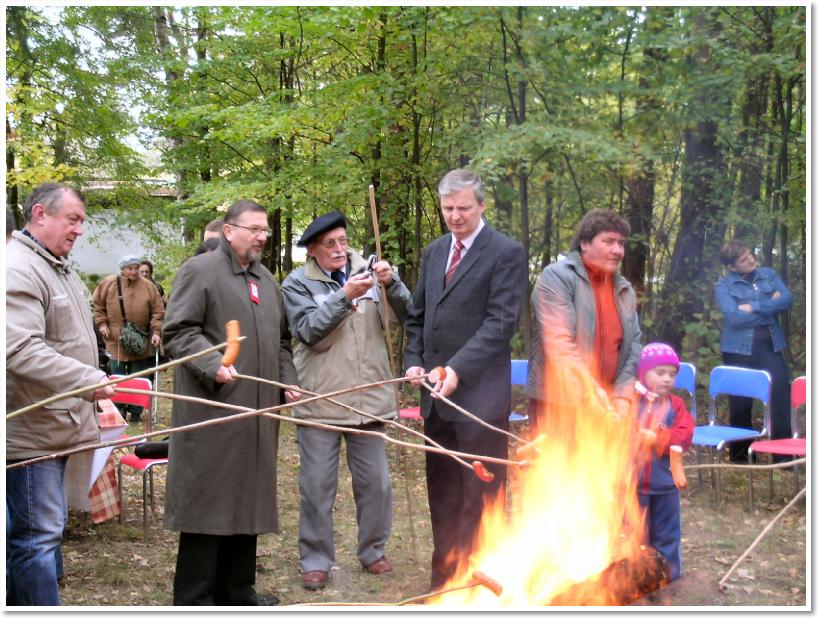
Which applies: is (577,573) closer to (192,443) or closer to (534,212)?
(192,443)

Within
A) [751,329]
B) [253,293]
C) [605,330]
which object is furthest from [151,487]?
[751,329]

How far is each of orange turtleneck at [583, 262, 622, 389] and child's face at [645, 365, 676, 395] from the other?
0.17m

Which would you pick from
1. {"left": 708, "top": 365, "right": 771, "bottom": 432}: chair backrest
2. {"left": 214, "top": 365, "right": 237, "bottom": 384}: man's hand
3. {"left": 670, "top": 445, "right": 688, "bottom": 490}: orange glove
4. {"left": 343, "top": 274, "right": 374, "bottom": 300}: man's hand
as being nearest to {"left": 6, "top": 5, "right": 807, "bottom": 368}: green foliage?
{"left": 708, "top": 365, "right": 771, "bottom": 432}: chair backrest

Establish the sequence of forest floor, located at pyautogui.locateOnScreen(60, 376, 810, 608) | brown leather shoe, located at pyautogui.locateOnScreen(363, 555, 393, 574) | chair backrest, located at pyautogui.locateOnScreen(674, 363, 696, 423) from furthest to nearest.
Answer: chair backrest, located at pyautogui.locateOnScreen(674, 363, 696, 423), brown leather shoe, located at pyautogui.locateOnScreen(363, 555, 393, 574), forest floor, located at pyautogui.locateOnScreen(60, 376, 810, 608)

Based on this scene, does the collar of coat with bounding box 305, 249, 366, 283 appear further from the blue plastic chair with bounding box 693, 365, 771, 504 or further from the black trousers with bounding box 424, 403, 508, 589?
the blue plastic chair with bounding box 693, 365, 771, 504

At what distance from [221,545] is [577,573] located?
5.99 ft

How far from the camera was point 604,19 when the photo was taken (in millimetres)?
7711

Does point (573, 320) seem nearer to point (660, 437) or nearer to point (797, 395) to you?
point (660, 437)

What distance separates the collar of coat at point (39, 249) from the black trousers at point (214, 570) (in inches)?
52.7

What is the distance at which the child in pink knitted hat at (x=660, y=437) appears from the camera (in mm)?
4242

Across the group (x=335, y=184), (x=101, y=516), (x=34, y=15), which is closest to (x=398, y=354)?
(x=335, y=184)

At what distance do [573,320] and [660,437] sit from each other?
2.38 ft

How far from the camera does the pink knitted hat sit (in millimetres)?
4211

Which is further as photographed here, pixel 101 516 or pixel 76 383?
pixel 101 516
